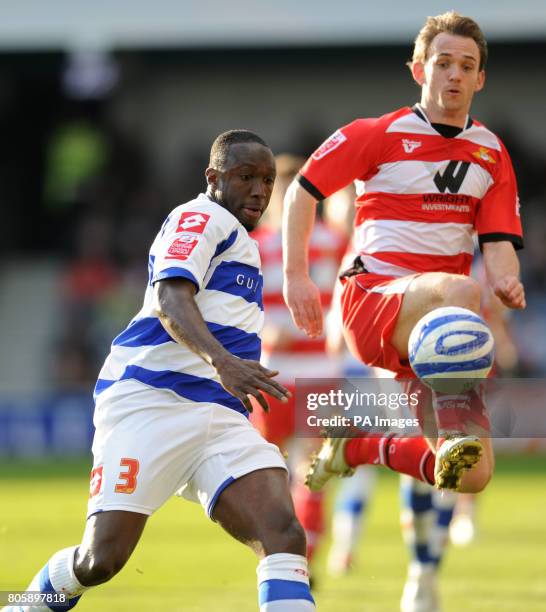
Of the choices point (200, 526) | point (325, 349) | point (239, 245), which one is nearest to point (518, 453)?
point (200, 526)

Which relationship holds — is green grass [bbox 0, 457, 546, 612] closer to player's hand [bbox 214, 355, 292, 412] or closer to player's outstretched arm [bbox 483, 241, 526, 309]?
player's outstretched arm [bbox 483, 241, 526, 309]

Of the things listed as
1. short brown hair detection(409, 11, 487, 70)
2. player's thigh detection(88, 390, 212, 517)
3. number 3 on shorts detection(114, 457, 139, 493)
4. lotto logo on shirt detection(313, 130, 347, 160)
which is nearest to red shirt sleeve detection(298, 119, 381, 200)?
lotto logo on shirt detection(313, 130, 347, 160)

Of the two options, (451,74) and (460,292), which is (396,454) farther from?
(451,74)

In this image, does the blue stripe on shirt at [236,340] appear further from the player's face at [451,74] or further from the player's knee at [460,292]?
the player's face at [451,74]

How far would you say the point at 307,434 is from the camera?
665cm

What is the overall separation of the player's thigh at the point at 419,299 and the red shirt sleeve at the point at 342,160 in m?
0.59

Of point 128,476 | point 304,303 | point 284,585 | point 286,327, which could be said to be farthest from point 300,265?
point 286,327

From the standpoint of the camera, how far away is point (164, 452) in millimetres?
4891

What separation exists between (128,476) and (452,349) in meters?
1.33

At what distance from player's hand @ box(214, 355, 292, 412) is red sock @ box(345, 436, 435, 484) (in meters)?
1.29

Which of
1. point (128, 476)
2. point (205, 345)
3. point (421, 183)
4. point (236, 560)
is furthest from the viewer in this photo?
point (236, 560)

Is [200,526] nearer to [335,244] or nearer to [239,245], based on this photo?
[335,244]

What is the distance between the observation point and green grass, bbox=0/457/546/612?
686 centimetres

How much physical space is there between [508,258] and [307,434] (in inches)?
60.9
